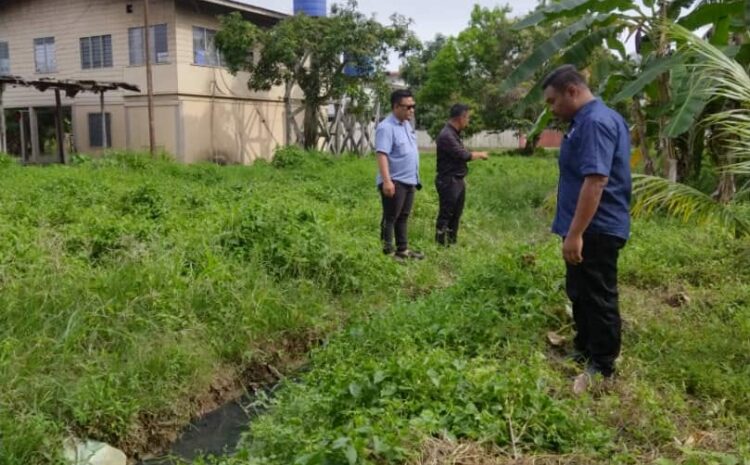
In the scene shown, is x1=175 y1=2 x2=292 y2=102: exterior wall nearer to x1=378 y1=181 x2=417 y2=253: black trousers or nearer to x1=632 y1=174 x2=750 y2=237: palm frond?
x1=378 y1=181 x2=417 y2=253: black trousers

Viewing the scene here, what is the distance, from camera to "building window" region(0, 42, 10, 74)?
74.8 ft

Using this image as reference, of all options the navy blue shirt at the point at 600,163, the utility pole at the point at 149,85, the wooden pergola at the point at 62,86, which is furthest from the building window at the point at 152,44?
the navy blue shirt at the point at 600,163

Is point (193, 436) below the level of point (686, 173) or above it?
below

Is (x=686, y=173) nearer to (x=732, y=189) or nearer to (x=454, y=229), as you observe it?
(x=732, y=189)

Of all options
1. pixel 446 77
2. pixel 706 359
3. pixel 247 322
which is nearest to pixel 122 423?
Result: pixel 247 322

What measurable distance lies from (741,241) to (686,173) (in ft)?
11.8

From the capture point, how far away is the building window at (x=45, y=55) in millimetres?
21875

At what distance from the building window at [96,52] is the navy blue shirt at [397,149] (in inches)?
642

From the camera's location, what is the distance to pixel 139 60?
20.3 m

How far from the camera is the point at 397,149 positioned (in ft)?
23.4

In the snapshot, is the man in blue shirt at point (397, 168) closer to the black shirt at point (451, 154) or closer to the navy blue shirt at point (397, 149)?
the navy blue shirt at point (397, 149)

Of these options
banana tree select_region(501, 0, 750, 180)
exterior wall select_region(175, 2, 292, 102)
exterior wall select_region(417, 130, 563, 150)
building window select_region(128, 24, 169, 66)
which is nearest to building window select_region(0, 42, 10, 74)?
building window select_region(128, 24, 169, 66)

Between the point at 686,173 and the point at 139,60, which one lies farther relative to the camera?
the point at 139,60

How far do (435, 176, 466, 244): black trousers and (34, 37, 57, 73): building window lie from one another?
18137 mm
